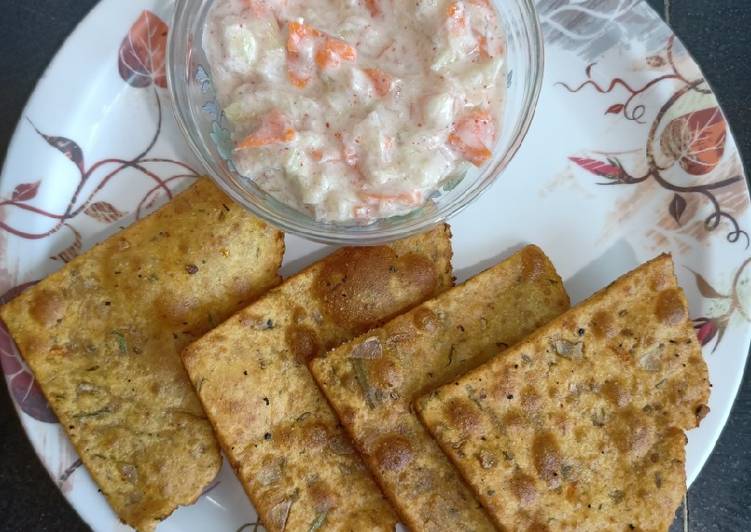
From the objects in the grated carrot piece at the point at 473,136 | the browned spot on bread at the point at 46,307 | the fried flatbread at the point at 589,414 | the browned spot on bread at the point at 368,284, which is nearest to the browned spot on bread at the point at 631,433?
the fried flatbread at the point at 589,414

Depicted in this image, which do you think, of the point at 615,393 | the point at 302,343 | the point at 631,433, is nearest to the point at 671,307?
the point at 615,393

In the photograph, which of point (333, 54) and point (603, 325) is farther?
point (603, 325)

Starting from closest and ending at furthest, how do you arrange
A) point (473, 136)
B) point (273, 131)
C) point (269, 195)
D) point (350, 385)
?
point (273, 131) < point (473, 136) < point (269, 195) < point (350, 385)

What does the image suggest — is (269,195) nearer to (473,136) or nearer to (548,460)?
(473,136)

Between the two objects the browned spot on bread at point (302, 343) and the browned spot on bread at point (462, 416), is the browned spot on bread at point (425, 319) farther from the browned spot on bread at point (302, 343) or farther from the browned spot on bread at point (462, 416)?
the browned spot on bread at point (302, 343)

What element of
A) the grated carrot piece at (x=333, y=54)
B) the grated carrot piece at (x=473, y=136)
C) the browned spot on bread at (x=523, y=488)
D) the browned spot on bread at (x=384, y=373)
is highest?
the grated carrot piece at (x=333, y=54)
